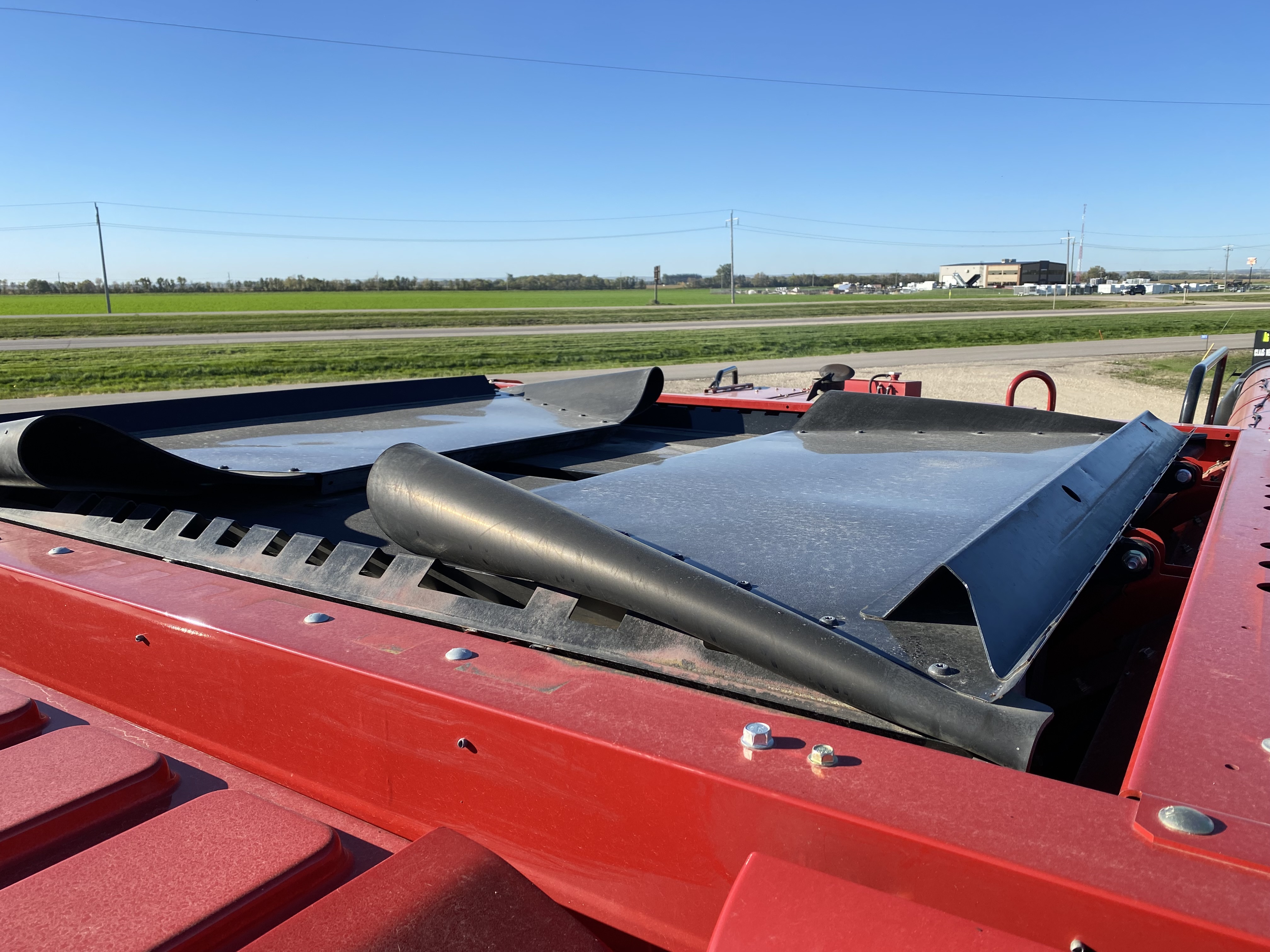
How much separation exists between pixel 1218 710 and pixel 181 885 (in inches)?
48.1

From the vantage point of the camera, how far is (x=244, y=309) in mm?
63844

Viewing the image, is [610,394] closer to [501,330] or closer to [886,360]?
[886,360]

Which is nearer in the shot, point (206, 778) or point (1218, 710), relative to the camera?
point (1218, 710)

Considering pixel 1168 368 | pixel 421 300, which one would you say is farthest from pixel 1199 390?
pixel 421 300

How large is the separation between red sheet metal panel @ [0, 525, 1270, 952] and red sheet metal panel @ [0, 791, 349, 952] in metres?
0.21

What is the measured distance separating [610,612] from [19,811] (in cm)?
85

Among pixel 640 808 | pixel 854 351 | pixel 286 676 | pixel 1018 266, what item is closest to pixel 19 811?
pixel 286 676

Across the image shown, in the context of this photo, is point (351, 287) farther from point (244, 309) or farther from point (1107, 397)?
point (1107, 397)

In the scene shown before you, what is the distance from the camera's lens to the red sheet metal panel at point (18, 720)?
4.75ft

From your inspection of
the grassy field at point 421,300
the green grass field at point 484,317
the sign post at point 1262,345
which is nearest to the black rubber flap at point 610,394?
the sign post at point 1262,345

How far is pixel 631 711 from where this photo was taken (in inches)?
47.0

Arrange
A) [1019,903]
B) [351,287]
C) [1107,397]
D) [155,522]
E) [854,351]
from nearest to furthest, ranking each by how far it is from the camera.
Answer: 1. [1019,903]
2. [155,522]
3. [1107,397]
4. [854,351]
5. [351,287]

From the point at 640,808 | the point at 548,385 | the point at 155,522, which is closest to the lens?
the point at 640,808

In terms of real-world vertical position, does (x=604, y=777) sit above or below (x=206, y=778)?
above
